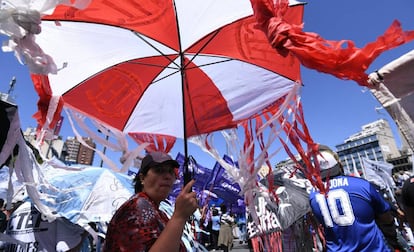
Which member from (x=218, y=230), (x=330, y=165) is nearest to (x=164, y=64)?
(x=330, y=165)

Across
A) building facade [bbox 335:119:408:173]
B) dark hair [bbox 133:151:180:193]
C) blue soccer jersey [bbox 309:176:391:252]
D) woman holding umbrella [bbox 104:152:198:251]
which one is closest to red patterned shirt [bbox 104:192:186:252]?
woman holding umbrella [bbox 104:152:198:251]

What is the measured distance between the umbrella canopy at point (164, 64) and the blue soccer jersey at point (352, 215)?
1.18 meters

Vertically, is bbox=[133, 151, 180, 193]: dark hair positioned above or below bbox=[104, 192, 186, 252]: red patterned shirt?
above

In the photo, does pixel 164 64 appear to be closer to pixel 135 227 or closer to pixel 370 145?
pixel 135 227

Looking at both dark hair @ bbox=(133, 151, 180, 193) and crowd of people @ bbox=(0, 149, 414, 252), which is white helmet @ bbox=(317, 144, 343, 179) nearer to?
A: crowd of people @ bbox=(0, 149, 414, 252)

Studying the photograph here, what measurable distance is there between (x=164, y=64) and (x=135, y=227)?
2.60 meters

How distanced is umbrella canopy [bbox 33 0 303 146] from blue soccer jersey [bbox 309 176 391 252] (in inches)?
46.4

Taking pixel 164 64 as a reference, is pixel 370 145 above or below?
above

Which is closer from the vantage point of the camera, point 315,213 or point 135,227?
point 135,227

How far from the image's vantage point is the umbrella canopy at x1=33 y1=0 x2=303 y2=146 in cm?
249

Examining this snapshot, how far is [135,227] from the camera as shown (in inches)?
46.0

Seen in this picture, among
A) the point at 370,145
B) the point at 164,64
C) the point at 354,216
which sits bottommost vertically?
the point at 354,216

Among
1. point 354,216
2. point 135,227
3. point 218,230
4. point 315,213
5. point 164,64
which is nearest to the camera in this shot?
point 135,227

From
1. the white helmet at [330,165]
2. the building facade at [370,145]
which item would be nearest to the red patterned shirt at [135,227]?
the white helmet at [330,165]
